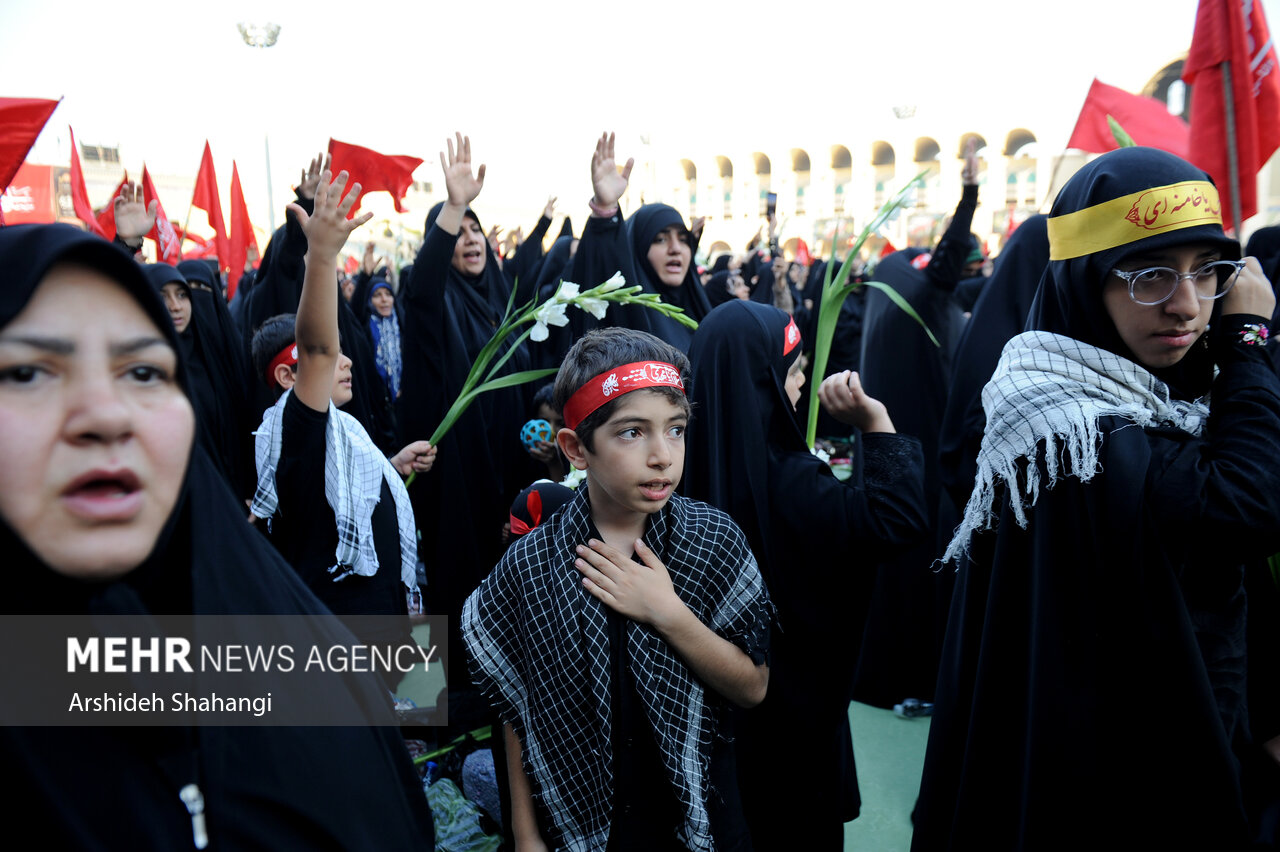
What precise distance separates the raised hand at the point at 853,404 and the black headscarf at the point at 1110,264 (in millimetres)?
438

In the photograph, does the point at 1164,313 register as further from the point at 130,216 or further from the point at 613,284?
the point at 130,216

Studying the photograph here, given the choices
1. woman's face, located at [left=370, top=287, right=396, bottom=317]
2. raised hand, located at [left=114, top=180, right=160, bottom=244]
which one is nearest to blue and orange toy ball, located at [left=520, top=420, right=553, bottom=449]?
raised hand, located at [left=114, top=180, right=160, bottom=244]

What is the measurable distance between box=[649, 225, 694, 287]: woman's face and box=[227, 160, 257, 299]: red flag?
504cm

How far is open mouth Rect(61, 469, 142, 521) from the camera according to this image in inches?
34.4

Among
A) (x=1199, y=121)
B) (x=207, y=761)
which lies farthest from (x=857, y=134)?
(x=207, y=761)

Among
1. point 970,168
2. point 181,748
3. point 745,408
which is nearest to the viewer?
point 181,748

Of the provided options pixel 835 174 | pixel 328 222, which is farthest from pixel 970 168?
pixel 835 174

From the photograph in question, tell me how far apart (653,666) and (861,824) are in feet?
6.02

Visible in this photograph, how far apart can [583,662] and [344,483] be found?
114cm

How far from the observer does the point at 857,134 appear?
147 ft

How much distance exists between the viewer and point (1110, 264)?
5.46ft

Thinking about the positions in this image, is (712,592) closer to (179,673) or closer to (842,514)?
(842,514)

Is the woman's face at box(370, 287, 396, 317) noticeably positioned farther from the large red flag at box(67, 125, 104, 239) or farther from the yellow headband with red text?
the yellow headband with red text

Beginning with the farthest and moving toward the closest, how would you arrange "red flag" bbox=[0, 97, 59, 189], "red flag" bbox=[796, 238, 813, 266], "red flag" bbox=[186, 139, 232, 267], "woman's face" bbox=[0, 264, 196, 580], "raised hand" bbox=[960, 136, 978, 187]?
"red flag" bbox=[796, 238, 813, 266], "red flag" bbox=[186, 139, 232, 267], "raised hand" bbox=[960, 136, 978, 187], "red flag" bbox=[0, 97, 59, 189], "woman's face" bbox=[0, 264, 196, 580]
